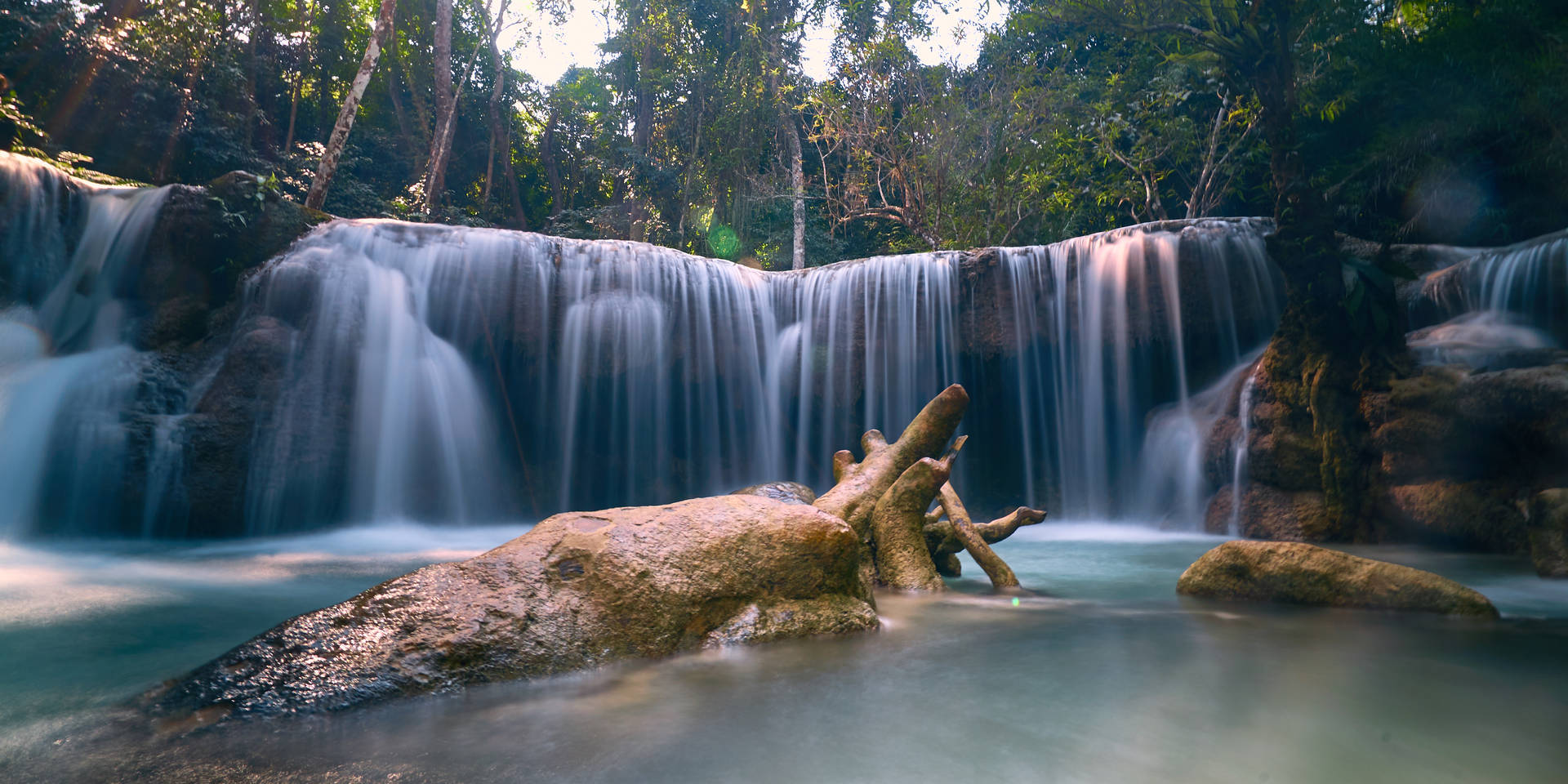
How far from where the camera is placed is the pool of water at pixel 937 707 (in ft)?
6.86

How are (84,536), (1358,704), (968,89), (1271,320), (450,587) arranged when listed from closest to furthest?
1. (1358,704)
2. (450,587)
3. (84,536)
4. (1271,320)
5. (968,89)

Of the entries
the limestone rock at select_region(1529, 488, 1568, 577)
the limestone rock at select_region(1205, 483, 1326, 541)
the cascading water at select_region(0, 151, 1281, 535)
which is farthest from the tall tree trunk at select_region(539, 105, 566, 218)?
the limestone rock at select_region(1529, 488, 1568, 577)

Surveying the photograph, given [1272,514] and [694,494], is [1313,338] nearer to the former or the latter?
[1272,514]

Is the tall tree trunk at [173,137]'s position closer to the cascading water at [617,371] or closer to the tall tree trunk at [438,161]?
the tall tree trunk at [438,161]

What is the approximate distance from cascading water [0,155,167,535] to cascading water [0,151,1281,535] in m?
0.04

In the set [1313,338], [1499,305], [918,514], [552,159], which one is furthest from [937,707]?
[552,159]

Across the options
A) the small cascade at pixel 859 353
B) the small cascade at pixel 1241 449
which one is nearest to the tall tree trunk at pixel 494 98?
the small cascade at pixel 859 353

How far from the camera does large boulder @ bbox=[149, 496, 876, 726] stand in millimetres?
2545

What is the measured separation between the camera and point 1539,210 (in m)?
11.1

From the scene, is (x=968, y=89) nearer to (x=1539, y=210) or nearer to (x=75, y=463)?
(x=1539, y=210)

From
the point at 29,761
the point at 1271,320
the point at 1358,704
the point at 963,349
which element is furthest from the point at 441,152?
the point at 1358,704

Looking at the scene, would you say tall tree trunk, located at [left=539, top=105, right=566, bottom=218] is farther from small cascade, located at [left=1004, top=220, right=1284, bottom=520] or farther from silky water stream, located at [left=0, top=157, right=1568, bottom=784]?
small cascade, located at [left=1004, top=220, right=1284, bottom=520]

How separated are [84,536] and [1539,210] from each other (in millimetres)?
19131

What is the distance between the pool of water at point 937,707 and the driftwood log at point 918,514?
0.40 metres
